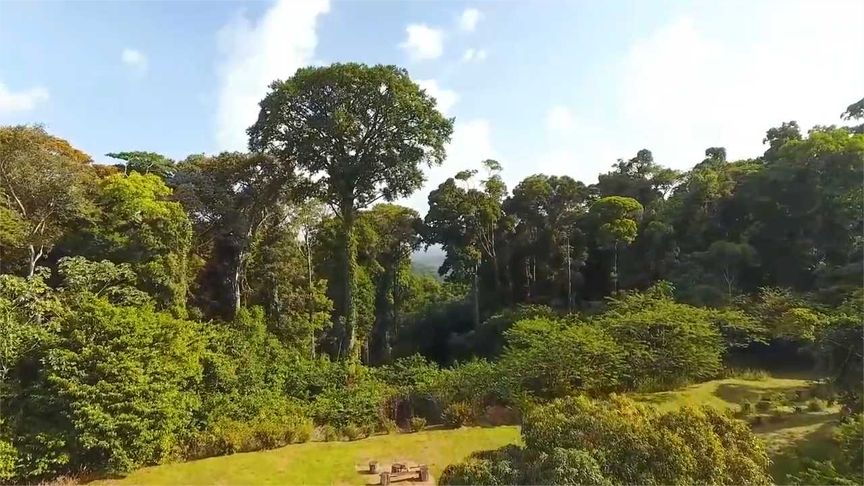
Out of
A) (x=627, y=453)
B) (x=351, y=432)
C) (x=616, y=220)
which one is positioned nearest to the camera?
(x=627, y=453)

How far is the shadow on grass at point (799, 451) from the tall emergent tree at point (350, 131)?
12.1m

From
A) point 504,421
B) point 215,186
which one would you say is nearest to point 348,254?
point 215,186

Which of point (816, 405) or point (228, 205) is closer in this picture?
point (816, 405)

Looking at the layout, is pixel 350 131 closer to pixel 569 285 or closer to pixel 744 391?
pixel 569 285

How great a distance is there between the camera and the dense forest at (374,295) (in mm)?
9258

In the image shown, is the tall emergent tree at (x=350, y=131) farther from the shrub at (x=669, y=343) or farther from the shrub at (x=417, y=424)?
the shrub at (x=669, y=343)

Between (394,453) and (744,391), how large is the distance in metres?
9.45

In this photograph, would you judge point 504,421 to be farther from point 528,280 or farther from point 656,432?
point 528,280

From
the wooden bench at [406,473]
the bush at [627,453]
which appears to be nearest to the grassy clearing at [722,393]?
the bush at [627,453]

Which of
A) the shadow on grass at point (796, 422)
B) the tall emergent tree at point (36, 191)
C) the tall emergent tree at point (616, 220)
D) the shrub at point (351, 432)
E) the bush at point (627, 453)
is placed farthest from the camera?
the tall emergent tree at point (616, 220)

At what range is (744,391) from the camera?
13.6 meters

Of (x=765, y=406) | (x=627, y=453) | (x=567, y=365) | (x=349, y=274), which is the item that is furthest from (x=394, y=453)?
(x=765, y=406)

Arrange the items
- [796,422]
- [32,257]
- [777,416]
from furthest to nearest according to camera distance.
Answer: [32,257]
[777,416]
[796,422]

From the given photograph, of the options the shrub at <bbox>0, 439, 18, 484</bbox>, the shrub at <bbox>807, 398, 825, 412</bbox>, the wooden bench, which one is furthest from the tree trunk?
the shrub at <bbox>807, 398, 825, 412</bbox>
